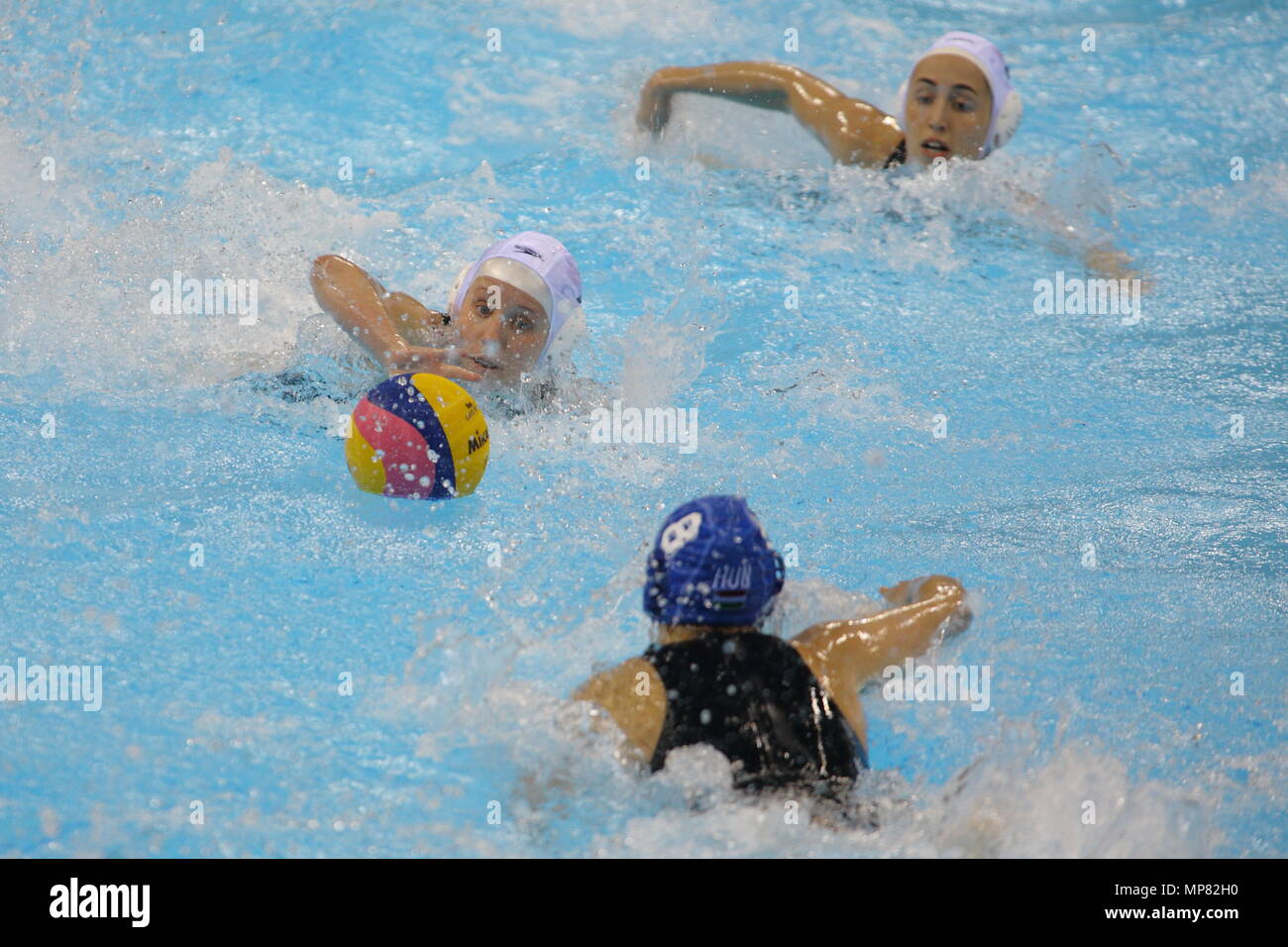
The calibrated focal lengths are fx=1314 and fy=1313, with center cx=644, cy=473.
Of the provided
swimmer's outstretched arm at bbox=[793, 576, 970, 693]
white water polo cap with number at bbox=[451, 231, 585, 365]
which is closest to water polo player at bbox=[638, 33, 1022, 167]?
white water polo cap with number at bbox=[451, 231, 585, 365]

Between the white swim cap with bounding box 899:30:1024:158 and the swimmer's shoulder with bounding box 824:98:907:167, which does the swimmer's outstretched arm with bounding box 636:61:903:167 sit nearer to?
the swimmer's shoulder with bounding box 824:98:907:167

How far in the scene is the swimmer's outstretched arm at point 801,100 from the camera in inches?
260

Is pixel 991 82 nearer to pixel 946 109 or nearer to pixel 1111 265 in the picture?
pixel 946 109

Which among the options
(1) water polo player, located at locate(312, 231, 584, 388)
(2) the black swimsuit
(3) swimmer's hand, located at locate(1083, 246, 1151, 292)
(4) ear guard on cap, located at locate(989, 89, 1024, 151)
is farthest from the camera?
(4) ear guard on cap, located at locate(989, 89, 1024, 151)

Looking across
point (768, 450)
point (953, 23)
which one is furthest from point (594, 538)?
point (953, 23)

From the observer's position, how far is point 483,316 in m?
4.65

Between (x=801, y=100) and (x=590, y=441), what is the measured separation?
276cm

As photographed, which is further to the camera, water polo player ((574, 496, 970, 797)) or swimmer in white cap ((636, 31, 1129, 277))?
swimmer in white cap ((636, 31, 1129, 277))

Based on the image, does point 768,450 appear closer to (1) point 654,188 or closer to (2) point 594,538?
(2) point 594,538

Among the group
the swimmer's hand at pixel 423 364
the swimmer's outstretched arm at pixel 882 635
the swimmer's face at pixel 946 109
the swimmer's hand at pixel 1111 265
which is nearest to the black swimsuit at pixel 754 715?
the swimmer's outstretched arm at pixel 882 635

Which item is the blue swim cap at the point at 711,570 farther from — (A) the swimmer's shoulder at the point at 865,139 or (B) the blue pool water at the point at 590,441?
(A) the swimmer's shoulder at the point at 865,139

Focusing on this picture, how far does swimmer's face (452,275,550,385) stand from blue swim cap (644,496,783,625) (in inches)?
72.8

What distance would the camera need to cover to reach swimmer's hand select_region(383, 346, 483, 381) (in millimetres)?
4473

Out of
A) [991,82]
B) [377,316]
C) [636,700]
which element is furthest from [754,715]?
[991,82]
